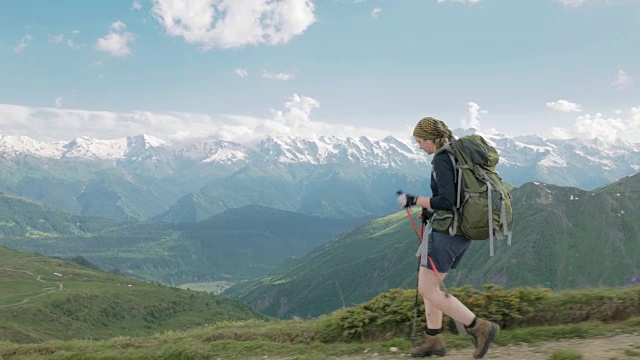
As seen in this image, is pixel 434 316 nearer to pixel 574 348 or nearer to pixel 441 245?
pixel 441 245

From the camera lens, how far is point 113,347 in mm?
12273

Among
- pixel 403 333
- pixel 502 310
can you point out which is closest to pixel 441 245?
pixel 502 310

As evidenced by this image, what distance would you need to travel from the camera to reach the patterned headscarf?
8.18m

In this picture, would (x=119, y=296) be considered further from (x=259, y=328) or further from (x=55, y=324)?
(x=259, y=328)

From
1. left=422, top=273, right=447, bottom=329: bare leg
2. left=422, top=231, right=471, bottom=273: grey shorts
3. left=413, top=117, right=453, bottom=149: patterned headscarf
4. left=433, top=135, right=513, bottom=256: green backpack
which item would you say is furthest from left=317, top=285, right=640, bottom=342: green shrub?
left=413, top=117, right=453, bottom=149: patterned headscarf

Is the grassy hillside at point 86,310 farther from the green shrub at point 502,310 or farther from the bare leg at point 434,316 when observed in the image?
the bare leg at point 434,316

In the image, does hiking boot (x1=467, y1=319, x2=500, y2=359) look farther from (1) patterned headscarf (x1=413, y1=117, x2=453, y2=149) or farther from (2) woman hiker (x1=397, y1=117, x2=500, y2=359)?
(1) patterned headscarf (x1=413, y1=117, x2=453, y2=149)

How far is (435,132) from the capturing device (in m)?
8.19

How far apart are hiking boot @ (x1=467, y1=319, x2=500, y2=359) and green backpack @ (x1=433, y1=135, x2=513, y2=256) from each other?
5.44 feet

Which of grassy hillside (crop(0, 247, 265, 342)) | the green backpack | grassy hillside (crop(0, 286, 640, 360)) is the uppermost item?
the green backpack

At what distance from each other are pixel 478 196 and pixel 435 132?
4.75 ft

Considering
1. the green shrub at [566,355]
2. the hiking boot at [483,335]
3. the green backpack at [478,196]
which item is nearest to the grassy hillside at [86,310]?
the hiking boot at [483,335]

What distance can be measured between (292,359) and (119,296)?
179396 millimetres

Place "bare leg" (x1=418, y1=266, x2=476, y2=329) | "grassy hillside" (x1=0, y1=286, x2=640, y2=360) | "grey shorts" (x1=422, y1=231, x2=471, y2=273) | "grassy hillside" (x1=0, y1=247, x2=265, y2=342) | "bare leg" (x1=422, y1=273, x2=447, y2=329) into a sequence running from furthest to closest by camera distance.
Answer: "grassy hillside" (x1=0, y1=247, x2=265, y2=342), "grassy hillside" (x1=0, y1=286, x2=640, y2=360), "bare leg" (x1=422, y1=273, x2=447, y2=329), "bare leg" (x1=418, y1=266, x2=476, y2=329), "grey shorts" (x1=422, y1=231, x2=471, y2=273)
